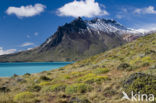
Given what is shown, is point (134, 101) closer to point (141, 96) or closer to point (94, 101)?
point (141, 96)

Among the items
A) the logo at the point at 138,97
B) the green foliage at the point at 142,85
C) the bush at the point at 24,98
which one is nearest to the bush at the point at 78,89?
the bush at the point at 24,98

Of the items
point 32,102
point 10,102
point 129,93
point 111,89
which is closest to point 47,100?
point 32,102

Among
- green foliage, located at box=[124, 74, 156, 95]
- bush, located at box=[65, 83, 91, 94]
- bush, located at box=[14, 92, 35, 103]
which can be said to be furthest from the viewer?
bush, located at box=[65, 83, 91, 94]

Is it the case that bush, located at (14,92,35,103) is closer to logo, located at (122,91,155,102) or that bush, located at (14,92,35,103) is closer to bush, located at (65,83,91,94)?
bush, located at (65,83,91,94)

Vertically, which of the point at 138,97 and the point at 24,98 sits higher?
the point at 138,97

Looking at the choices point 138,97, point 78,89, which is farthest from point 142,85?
point 78,89

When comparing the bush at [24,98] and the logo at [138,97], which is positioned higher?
the logo at [138,97]

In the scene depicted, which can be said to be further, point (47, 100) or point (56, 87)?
point (56, 87)

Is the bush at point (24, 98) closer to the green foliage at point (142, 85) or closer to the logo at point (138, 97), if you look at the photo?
the logo at point (138, 97)

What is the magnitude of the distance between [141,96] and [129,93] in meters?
0.78

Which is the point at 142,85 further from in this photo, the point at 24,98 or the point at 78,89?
the point at 24,98

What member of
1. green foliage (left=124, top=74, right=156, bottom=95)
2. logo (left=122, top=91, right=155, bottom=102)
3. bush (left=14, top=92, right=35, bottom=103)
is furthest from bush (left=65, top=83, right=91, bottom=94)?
logo (left=122, top=91, right=155, bottom=102)

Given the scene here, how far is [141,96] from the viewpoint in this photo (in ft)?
29.5

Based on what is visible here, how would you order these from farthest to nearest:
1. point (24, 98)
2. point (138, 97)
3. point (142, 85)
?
point (24, 98)
point (142, 85)
point (138, 97)
